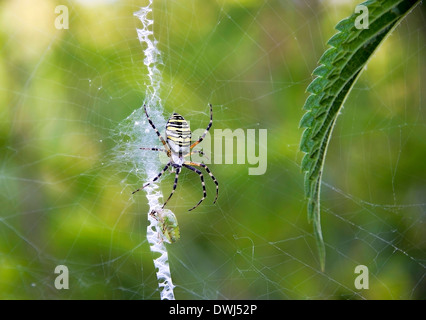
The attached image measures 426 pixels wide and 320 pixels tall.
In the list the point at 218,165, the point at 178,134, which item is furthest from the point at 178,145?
the point at 218,165

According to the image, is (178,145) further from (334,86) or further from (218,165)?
(334,86)

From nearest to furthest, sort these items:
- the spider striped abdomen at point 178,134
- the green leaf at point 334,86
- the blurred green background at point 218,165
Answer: the green leaf at point 334,86, the blurred green background at point 218,165, the spider striped abdomen at point 178,134

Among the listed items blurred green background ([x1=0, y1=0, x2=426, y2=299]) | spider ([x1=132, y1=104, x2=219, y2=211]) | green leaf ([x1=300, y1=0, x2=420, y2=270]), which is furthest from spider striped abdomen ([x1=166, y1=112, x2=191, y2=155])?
green leaf ([x1=300, y1=0, x2=420, y2=270])

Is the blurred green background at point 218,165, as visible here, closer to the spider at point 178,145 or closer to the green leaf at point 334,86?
the spider at point 178,145

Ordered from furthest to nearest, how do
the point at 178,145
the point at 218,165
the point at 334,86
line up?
the point at 178,145 < the point at 218,165 < the point at 334,86

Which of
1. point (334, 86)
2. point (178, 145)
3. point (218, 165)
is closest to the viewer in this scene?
point (334, 86)

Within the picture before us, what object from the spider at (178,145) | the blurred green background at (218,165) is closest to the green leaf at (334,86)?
the blurred green background at (218,165)
